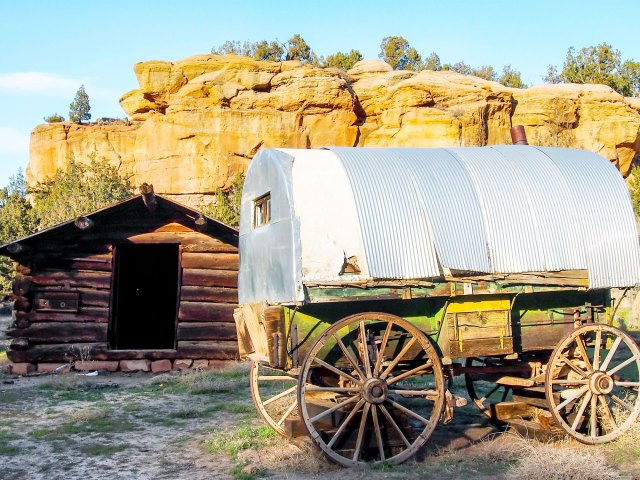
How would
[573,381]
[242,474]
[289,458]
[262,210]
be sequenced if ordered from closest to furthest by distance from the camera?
[242,474] → [289,458] → [573,381] → [262,210]

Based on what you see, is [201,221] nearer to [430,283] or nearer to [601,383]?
[430,283]

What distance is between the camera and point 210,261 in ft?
47.0

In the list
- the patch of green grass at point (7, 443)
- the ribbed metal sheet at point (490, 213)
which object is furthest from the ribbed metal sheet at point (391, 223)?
the patch of green grass at point (7, 443)

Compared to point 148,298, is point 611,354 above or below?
below

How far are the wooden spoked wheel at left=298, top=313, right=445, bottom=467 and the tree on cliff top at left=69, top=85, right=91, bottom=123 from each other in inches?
2103

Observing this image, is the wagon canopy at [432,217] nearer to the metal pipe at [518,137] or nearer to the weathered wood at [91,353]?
the metal pipe at [518,137]

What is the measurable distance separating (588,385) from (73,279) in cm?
1087

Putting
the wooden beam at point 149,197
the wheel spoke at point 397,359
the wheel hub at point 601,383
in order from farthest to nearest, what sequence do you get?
the wooden beam at point 149,197 < the wheel hub at point 601,383 < the wheel spoke at point 397,359

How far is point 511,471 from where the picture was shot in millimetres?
6117

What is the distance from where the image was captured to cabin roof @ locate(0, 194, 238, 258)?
13383 millimetres

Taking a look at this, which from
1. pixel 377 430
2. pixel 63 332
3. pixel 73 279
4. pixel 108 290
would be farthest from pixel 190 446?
pixel 73 279

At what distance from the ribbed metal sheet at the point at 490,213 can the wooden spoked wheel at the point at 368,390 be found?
0.65 metres

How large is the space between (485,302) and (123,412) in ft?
18.8

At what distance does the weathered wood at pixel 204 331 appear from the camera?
1409 centimetres
